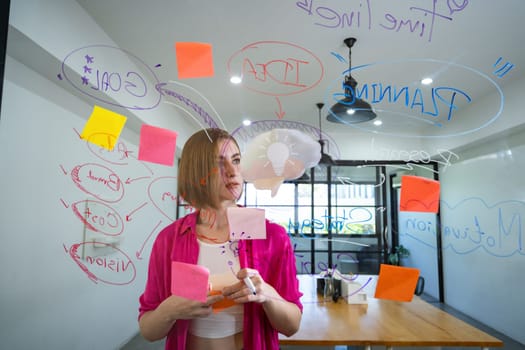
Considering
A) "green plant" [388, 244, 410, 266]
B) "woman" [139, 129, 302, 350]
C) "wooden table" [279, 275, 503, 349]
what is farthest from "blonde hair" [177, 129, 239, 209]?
"wooden table" [279, 275, 503, 349]

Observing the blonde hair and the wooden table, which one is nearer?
the blonde hair

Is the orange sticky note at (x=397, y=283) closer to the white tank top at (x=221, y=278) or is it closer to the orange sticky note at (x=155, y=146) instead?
the white tank top at (x=221, y=278)

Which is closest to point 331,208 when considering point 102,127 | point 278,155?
point 278,155

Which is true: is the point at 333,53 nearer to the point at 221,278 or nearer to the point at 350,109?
the point at 350,109

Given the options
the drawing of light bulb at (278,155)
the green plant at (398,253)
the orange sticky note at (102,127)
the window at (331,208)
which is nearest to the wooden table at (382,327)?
the green plant at (398,253)

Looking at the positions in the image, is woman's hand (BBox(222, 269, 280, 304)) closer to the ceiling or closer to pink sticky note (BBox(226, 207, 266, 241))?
pink sticky note (BBox(226, 207, 266, 241))

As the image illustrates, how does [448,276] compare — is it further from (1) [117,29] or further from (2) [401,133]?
(1) [117,29]

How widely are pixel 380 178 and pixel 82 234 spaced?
36.3 inches

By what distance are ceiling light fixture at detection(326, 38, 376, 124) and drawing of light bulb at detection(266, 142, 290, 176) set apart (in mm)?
243

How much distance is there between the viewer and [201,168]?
68cm

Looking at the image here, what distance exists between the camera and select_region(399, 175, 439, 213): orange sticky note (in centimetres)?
74

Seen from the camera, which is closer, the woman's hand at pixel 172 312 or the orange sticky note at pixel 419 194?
the woman's hand at pixel 172 312

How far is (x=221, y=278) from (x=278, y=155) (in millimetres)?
361

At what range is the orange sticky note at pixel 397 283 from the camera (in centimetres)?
74
